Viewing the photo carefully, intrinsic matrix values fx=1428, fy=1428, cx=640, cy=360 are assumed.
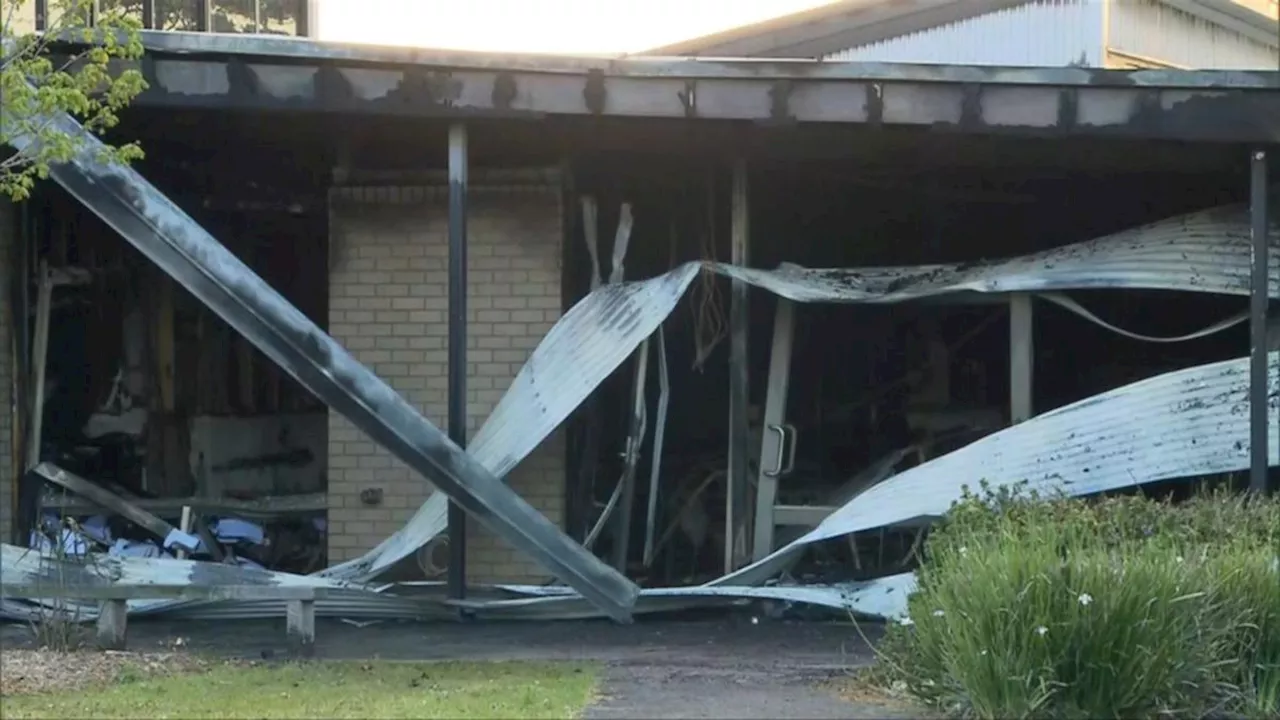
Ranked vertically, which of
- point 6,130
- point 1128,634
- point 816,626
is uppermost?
point 6,130

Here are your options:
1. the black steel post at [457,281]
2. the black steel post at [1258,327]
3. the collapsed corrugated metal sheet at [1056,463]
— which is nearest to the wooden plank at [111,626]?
the collapsed corrugated metal sheet at [1056,463]

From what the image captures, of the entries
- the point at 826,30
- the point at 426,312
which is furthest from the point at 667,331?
the point at 826,30

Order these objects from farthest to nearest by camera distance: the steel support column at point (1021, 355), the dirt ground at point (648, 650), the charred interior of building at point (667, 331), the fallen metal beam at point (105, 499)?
1. the fallen metal beam at point (105, 499)
2. the charred interior of building at point (667, 331)
3. the steel support column at point (1021, 355)
4. the dirt ground at point (648, 650)

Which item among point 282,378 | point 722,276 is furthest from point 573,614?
point 282,378

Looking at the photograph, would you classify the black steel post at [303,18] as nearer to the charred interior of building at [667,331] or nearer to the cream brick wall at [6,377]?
the charred interior of building at [667,331]

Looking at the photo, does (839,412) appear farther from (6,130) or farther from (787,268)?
(6,130)

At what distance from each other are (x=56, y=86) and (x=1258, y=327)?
254 inches

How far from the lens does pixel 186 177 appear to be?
10266mm

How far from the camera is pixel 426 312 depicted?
9.36 metres

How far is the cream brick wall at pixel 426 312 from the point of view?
30.5 ft

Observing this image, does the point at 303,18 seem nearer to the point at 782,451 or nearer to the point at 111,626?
the point at 782,451

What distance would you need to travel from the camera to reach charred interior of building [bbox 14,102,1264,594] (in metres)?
9.41

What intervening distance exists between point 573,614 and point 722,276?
244cm

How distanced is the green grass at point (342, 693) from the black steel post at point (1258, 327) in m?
3.93
